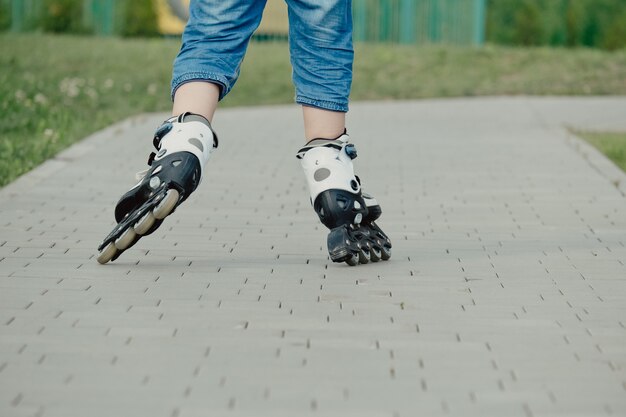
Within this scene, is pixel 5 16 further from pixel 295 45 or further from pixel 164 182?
pixel 164 182

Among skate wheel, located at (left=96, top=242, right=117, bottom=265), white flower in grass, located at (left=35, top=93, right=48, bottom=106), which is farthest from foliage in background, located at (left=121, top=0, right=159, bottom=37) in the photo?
skate wheel, located at (left=96, top=242, right=117, bottom=265)

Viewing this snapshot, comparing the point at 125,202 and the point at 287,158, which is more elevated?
the point at 125,202

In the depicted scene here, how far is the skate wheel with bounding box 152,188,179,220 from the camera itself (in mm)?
4465

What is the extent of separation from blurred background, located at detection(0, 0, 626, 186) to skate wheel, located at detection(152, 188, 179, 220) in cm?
280

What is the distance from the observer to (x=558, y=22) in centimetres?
2675

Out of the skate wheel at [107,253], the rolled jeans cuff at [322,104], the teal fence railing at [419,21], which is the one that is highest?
the rolled jeans cuff at [322,104]

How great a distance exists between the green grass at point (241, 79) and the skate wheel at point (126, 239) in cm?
453

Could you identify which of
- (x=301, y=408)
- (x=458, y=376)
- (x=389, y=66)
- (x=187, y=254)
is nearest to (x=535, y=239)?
(x=187, y=254)

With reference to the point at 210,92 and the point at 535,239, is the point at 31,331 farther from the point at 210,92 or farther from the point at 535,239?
the point at 535,239

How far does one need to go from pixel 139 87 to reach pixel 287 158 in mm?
5230

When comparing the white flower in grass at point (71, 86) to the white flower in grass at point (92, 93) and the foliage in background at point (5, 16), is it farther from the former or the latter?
the foliage in background at point (5, 16)

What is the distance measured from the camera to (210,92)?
4.80 metres

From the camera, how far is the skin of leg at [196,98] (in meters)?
4.77

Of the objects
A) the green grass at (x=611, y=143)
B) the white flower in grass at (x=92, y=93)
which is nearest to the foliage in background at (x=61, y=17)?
the white flower in grass at (x=92, y=93)
